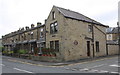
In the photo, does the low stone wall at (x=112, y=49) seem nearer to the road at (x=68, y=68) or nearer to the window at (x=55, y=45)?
the window at (x=55, y=45)

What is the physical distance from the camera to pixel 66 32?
883 inches

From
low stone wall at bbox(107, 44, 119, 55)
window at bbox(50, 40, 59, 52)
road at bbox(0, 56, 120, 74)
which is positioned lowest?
road at bbox(0, 56, 120, 74)

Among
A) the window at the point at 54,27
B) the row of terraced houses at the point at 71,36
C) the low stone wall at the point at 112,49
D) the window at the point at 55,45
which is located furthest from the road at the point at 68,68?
the low stone wall at the point at 112,49

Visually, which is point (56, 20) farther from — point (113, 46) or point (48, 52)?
point (113, 46)

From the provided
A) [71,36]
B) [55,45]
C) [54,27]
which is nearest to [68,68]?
[71,36]

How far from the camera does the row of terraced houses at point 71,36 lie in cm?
2255

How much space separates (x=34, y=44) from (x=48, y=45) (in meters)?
7.39

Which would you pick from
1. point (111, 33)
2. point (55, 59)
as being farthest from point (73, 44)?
point (111, 33)

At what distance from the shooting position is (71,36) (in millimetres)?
23031

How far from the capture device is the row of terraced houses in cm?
2255

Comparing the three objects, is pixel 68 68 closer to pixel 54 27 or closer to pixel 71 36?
pixel 71 36

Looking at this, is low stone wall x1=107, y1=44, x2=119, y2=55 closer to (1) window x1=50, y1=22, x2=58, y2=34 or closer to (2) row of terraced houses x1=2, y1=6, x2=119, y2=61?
(2) row of terraced houses x1=2, y1=6, x2=119, y2=61

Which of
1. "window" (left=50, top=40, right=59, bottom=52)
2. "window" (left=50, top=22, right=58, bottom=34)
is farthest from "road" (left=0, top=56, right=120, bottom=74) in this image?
"window" (left=50, top=22, right=58, bottom=34)

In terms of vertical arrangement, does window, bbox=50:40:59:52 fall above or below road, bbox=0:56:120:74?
above
